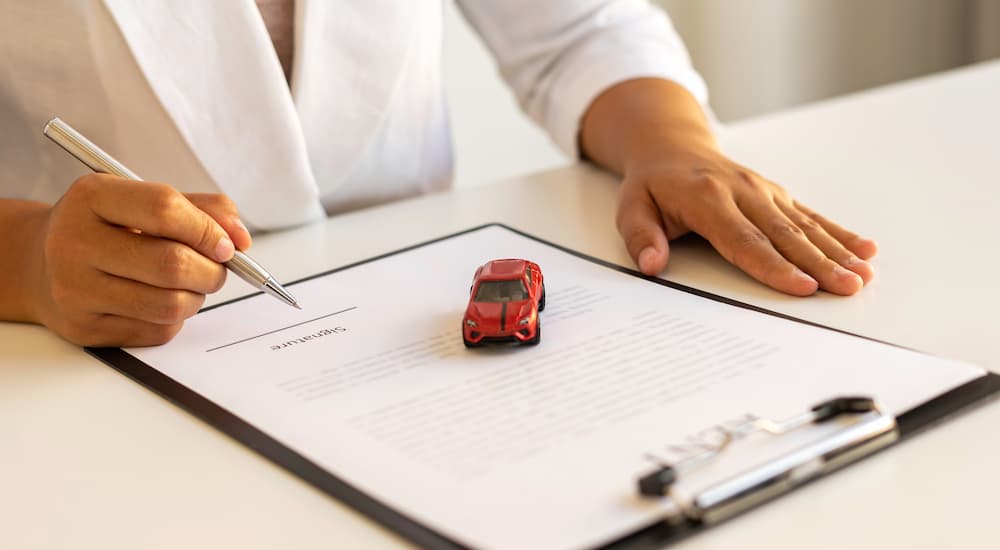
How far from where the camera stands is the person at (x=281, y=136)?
1.76ft

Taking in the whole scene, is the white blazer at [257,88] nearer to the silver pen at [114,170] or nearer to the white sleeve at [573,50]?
the white sleeve at [573,50]

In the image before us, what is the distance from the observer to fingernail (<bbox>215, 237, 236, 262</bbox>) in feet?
1.75

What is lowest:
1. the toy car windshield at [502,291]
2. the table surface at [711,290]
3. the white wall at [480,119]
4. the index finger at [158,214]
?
the white wall at [480,119]

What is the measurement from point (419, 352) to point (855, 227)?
1.09 feet

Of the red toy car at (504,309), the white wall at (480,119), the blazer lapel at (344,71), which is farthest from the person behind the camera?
the white wall at (480,119)

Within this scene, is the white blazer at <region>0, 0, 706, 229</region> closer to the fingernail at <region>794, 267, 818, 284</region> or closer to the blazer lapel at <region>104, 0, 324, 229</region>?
the blazer lapel at <region>104, 0, 324, 229</region>

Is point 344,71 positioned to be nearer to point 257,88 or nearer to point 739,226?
point 257,88

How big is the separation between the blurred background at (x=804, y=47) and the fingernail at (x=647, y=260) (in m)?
1.28

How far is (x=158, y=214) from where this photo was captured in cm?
52

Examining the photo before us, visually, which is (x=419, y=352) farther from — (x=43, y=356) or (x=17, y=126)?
(x=17, y=126)

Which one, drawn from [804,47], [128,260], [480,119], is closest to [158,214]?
[128,260]

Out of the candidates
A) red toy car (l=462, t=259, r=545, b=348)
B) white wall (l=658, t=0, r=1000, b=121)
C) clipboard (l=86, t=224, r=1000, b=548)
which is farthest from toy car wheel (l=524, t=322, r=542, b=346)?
white wall (l=658, t=0, r=1000, b=121)

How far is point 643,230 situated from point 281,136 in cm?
28

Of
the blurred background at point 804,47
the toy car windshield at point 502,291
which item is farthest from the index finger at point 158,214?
the blurred background at point 804,47
